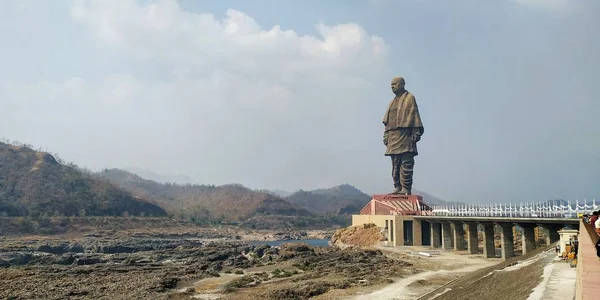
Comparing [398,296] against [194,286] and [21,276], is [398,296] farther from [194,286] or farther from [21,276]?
[21,276]

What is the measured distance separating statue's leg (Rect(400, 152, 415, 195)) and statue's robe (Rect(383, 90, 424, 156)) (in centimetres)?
131

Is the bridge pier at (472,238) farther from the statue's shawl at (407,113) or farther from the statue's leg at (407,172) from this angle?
the statue's shawl at (407,113)

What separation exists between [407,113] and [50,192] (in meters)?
110

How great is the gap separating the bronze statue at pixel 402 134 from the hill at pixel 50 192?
298 feet

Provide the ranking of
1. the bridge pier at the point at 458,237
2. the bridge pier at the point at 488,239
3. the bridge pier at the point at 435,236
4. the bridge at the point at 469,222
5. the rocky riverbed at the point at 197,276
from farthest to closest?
the bridge pier at the point at 435,236
the bridge pier at the point at 458,237
the bridge pier at the point at 488,239
the bridge at the point at 469,222
the rocky riverbed at the point at 197,276

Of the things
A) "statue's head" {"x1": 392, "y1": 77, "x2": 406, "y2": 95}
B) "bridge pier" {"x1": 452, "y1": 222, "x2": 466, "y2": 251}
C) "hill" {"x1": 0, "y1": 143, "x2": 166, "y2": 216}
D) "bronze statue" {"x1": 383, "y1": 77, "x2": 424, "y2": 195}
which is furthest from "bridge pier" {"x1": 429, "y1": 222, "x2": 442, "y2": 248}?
"hill" {"x1": 0, "y1": 143, "x2": 166, "y2": 216}

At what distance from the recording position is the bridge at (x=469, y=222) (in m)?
46.0

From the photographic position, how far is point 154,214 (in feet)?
534

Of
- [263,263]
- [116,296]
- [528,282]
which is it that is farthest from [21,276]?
[528,282]

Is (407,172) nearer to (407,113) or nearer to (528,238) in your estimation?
(407,113)

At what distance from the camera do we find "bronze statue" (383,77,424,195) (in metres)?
91.6

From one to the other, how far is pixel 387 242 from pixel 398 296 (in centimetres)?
4487

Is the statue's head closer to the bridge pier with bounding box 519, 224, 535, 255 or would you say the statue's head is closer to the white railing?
the white railing

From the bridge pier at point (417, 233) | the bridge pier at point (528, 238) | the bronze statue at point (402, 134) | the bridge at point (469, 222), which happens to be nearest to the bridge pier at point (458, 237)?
the bridge at point (469, 222)
